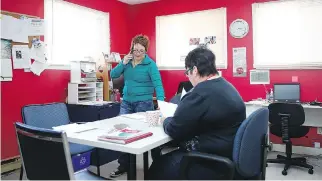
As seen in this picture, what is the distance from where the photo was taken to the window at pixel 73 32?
396 centimetres

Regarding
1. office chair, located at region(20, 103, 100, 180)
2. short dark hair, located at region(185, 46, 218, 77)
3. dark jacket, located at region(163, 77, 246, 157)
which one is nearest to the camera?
dark jacket, located at region(163, 77, 246, 157)

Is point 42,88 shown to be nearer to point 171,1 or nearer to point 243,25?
point 171,1

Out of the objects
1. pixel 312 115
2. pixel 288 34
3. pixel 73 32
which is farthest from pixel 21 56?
pixel 312 115

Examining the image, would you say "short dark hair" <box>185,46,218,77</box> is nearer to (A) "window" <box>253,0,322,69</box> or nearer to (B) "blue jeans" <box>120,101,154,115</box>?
(B) "blue jeans" <box>120,101,154,115</box>

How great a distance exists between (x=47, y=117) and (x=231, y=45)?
3127 mm

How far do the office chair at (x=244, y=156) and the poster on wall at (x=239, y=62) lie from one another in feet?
9.39

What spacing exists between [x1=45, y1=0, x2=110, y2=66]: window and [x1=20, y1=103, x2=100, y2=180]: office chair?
5.01 ft

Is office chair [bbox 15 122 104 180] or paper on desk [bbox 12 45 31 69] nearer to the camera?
office chair [bbox 15 122 104 180]

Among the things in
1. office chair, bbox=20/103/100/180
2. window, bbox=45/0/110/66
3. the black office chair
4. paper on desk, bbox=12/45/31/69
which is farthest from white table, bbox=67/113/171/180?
window, bbox=45/0/110/66

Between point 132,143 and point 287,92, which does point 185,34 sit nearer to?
point 287,92

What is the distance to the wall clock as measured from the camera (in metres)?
4.41

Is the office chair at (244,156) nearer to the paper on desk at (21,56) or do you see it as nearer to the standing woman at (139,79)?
the standing woman at (139,79)

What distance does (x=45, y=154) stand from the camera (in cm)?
150

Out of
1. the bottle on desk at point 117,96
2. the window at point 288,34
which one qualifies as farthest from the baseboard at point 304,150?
the bottle on desk at point 117,96
